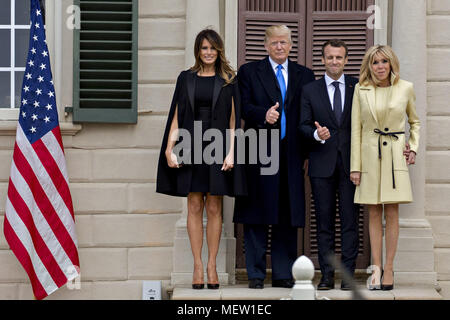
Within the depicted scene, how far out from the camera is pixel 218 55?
775 cm

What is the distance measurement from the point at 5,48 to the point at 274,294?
3200 millimetres

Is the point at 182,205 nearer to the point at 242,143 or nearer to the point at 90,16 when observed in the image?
the point at 242,143

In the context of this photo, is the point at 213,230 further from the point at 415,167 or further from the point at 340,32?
the point at 340,32

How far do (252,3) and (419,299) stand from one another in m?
2.89

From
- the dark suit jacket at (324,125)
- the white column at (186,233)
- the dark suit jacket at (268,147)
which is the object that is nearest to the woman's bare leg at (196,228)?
the dark suit jacket at (268,147)

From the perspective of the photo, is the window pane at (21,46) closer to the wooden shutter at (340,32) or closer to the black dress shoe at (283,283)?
the wooden shutter at (340,32)

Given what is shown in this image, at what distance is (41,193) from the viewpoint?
8.30 metres

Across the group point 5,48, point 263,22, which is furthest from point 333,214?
point 5,48

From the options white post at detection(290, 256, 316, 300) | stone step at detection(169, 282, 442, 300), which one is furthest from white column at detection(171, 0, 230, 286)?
white post at detection(290, 256, 316, 300)

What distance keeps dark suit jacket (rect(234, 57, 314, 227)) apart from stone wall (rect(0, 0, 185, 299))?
86cm

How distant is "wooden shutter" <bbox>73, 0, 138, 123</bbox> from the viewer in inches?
334

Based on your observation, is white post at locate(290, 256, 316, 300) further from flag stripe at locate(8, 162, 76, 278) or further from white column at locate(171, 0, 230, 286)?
flag stripe at locate(8, 162, 76, 278)

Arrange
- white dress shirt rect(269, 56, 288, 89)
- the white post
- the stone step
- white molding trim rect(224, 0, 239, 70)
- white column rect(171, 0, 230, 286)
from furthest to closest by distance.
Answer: white molding trim rect(224, 0, 239, 70)
white column rect(171, 0, 230, 286)
white dress shirt rect(269, 56, 288, 89)
the stone step
the white post

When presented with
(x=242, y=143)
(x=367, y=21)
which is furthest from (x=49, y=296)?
(x=367, y=21)
